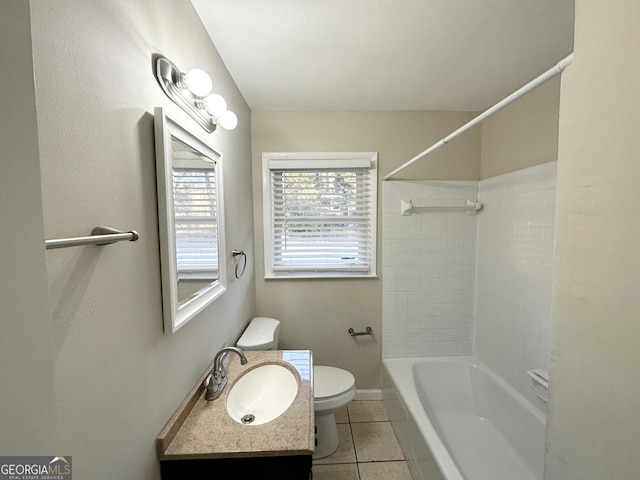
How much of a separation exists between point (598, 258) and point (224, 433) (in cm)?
113

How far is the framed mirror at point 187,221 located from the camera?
0.83 meters

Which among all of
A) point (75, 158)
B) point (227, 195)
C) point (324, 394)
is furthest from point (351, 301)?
point (75, 158)

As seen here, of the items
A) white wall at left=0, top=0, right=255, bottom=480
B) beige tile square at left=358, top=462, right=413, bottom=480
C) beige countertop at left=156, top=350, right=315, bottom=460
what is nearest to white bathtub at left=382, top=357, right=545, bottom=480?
beige tile square at left=358, top=462, right=413, bottom=480

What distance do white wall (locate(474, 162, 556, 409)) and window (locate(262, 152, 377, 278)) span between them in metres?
0.88

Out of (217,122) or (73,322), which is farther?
(217,122)

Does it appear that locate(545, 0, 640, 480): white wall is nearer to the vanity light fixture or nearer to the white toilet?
the vanity light fixture

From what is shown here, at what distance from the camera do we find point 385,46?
135cm

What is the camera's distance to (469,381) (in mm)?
2066

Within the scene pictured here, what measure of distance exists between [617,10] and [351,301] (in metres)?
1.94

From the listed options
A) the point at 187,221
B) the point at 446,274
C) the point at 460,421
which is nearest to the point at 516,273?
the point at 446,274

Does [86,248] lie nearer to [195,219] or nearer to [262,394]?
[195,219]

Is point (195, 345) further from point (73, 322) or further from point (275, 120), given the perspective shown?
point (275, 120)

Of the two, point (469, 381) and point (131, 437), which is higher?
point (131, 437)

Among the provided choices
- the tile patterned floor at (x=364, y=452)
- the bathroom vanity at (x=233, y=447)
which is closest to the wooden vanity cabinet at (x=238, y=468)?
the bathroom vanity at (x=233, y=447)
